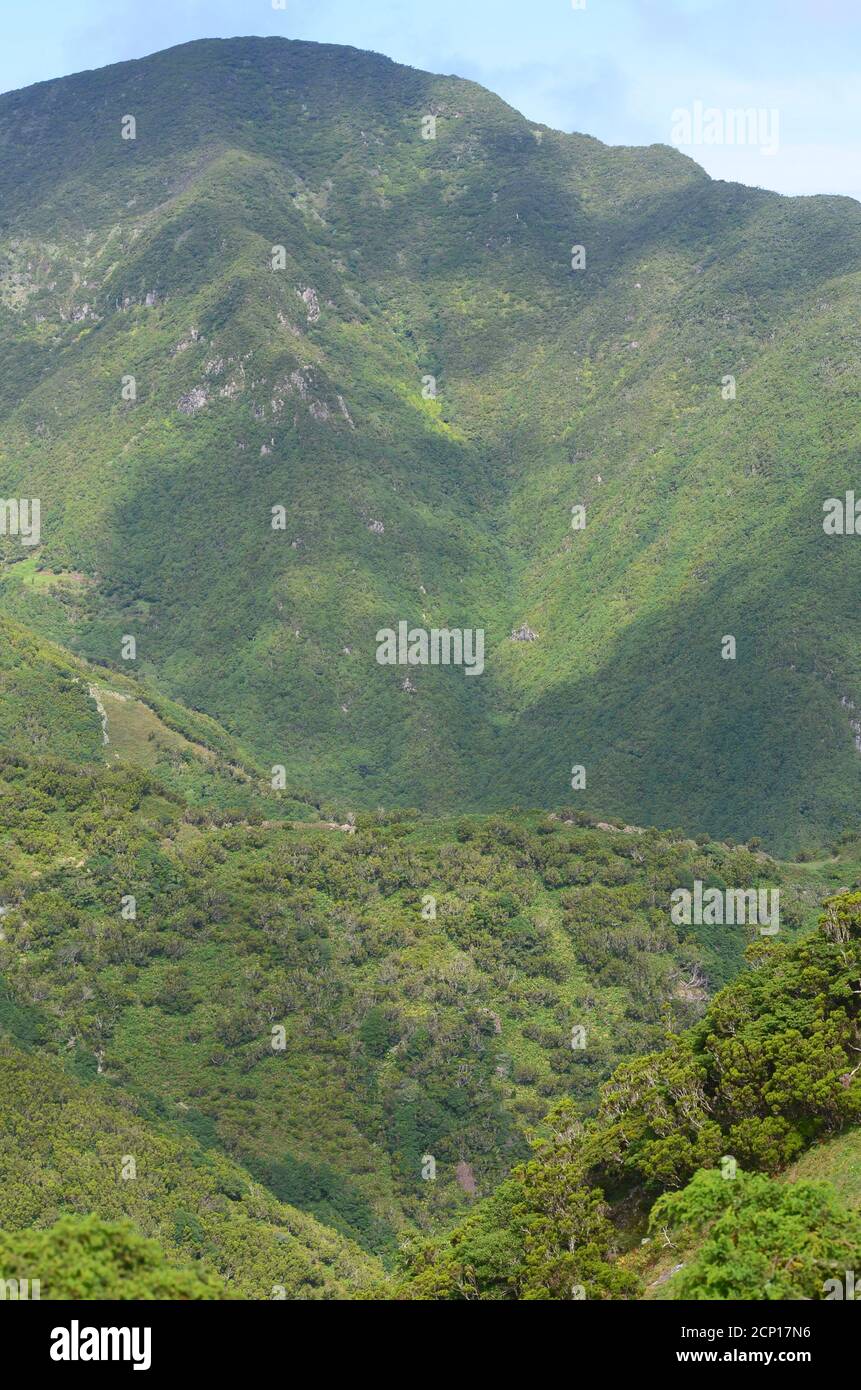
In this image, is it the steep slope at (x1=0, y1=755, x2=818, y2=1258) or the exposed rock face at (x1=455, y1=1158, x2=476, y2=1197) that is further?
the steep slope at (x1=0, y1=755, x2=818, y2=1258)

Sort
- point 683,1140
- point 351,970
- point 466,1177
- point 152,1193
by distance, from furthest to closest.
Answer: point 351,970, point 466,1177, point 152,1193, point 683,1140

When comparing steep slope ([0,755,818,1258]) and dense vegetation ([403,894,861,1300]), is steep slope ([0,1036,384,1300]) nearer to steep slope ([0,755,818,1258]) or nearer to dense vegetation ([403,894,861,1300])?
steep slope ([0,755,818,1258])

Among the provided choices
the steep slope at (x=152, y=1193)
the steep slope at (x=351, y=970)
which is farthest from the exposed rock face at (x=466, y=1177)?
the steep slope at (x=152, y=1193)

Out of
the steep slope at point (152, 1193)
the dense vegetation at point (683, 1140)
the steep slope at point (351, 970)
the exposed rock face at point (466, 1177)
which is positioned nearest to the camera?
the dense vegetation at point (683, 1140)

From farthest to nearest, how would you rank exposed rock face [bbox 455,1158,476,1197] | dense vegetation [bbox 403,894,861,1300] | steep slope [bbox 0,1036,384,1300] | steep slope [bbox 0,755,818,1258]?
steep slope [bbox 0,755,818,1258], exposed rock face [bbox 455,1158,476,1197], steep slope [bbox 0,1036,384,1300], dense vegetation [bbox 403,894,861,1300]

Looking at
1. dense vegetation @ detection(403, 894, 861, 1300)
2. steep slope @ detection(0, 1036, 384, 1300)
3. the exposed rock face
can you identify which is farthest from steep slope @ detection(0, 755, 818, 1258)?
dense vegetation @ detection(403, 894, 861, 1300)

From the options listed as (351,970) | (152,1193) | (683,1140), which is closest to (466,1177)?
(351,970)

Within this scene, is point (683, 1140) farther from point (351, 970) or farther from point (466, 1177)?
point (351, 970)

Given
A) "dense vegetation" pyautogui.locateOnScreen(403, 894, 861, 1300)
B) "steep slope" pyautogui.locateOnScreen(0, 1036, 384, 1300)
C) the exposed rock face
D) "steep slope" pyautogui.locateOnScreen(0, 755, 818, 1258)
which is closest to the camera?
"dense vegetation" pyautogui.locateOnScreen(403, 894, 861, 1300)

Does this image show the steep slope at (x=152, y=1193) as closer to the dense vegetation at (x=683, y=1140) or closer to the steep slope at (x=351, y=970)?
the steep slope at (x=351, y=970)

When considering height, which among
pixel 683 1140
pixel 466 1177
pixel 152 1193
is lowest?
pixel 466 1177
